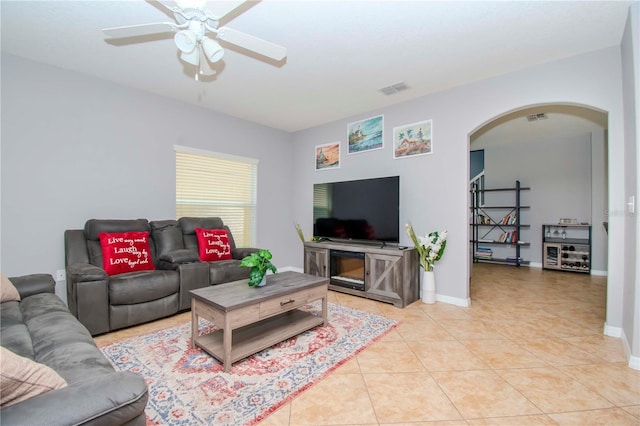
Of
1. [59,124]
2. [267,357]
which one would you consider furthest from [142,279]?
[59,124]

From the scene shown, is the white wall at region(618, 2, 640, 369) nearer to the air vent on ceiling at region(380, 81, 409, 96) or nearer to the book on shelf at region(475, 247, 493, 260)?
the air vent on ceiling at region(380, 81, 409, 96)

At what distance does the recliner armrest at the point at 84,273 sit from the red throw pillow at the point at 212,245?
3.67 ft

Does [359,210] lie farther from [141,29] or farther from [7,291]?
[7,291]

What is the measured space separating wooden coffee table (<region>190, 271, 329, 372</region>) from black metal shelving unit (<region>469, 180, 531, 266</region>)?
5.09 m

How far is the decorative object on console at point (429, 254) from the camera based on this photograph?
3.45 metres

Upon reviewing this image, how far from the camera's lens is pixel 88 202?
322 centimetres

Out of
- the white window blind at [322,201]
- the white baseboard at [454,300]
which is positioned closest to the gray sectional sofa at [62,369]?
the white window blind at [322,201]

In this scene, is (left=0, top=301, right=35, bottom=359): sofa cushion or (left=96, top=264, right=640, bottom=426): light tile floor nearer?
(left=0, top=301, right=35, bottom=359): sofa cushion

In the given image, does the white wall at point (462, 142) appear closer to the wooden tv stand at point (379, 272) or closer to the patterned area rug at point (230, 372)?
the wooden tv stand at point (379, 272)

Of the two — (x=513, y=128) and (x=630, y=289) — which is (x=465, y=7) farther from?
(x=513, y=128)

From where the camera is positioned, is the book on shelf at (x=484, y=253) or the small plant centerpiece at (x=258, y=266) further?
the book on shelf at (x=484, y=253)

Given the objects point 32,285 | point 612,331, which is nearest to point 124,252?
point 32,285

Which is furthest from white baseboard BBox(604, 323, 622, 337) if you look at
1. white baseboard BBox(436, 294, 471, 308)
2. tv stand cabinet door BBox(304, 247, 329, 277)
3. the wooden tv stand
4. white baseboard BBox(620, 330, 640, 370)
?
tv stand cabinet door BBox(304, 247, 329, 277)

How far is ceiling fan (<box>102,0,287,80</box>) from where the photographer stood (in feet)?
5.53
